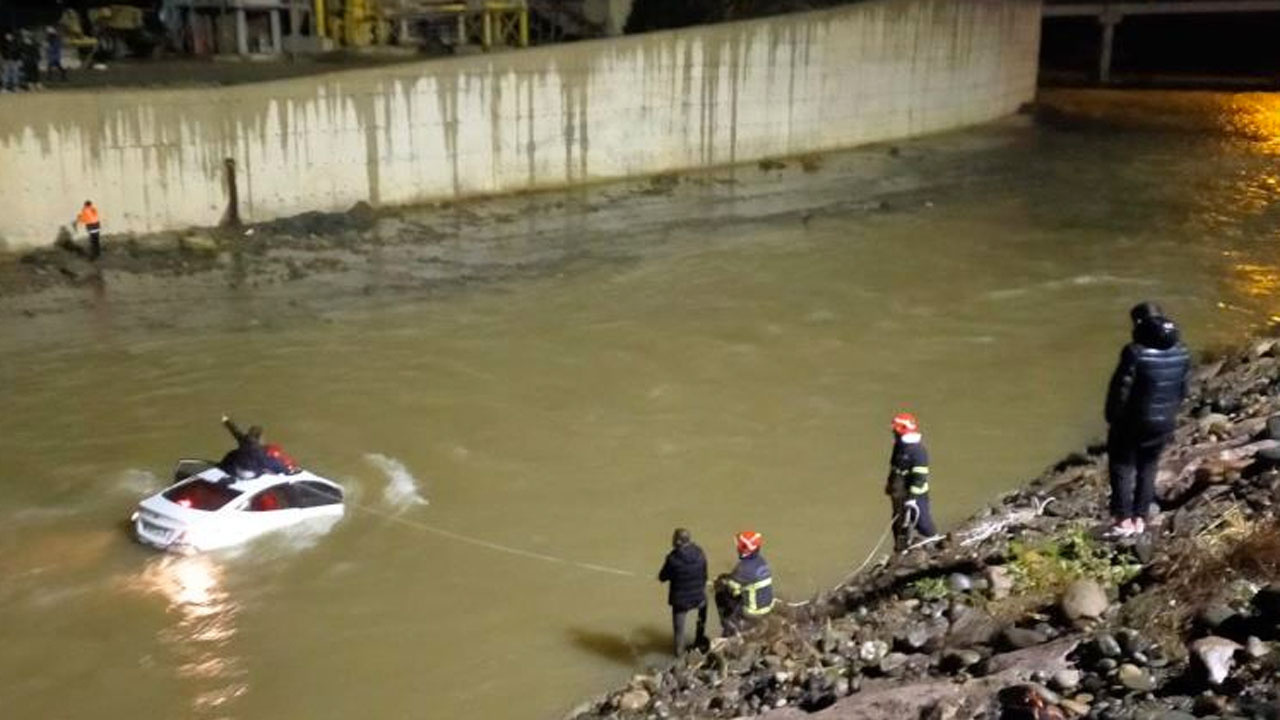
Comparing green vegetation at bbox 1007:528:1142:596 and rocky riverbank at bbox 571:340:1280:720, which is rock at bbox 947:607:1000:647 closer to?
rocky riverbank at bbox 571:340:1280:720

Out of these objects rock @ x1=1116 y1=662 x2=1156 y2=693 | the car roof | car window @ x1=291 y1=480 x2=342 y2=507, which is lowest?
car window @ x1=291 y1=480 x2=342 y2=507

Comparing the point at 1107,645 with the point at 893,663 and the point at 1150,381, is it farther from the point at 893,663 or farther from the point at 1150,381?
the point at 1150,381

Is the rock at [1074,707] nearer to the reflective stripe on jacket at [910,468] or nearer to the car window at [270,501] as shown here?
the reflective stripe on jacket at [910,468]

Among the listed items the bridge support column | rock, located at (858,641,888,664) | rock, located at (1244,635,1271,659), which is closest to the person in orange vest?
rock, located at (858,641,888,664)

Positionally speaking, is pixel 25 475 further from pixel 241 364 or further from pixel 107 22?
pixel 107 22

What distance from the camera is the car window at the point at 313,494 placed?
45.7 ft

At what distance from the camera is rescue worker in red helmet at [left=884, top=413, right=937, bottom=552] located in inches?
455

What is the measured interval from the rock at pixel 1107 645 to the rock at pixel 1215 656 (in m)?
0.43

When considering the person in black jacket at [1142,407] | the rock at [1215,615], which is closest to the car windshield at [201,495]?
the person in black jacket at [1142,407]

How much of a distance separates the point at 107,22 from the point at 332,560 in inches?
1062

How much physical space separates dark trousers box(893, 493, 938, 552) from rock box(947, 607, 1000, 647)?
243cm

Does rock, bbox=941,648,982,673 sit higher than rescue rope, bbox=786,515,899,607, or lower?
higher

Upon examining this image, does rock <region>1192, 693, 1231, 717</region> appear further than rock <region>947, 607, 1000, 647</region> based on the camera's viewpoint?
No

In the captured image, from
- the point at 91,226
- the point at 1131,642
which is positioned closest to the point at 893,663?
the point at 1131,642
